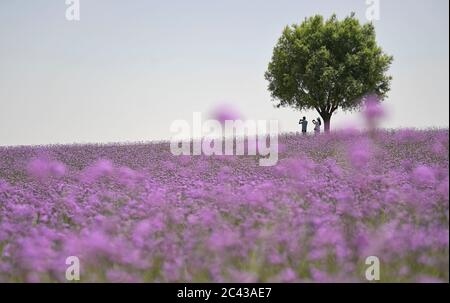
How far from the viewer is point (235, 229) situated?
5.50 m

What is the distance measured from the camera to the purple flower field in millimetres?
4848

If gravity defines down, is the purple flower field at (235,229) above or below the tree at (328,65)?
below

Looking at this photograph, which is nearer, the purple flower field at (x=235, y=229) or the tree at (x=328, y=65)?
the purple flower field at (x=235, y=229)

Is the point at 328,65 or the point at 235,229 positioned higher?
the point at 328,65

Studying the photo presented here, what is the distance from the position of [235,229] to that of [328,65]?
21.9 m

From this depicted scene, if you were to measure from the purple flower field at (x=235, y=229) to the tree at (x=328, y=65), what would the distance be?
58.7 feet

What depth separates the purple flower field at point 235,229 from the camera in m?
4.85

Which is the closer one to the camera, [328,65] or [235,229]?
[235,229]

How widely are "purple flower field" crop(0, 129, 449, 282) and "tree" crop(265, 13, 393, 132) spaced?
1789 cm

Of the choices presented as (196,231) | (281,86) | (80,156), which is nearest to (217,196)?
(196,231)
